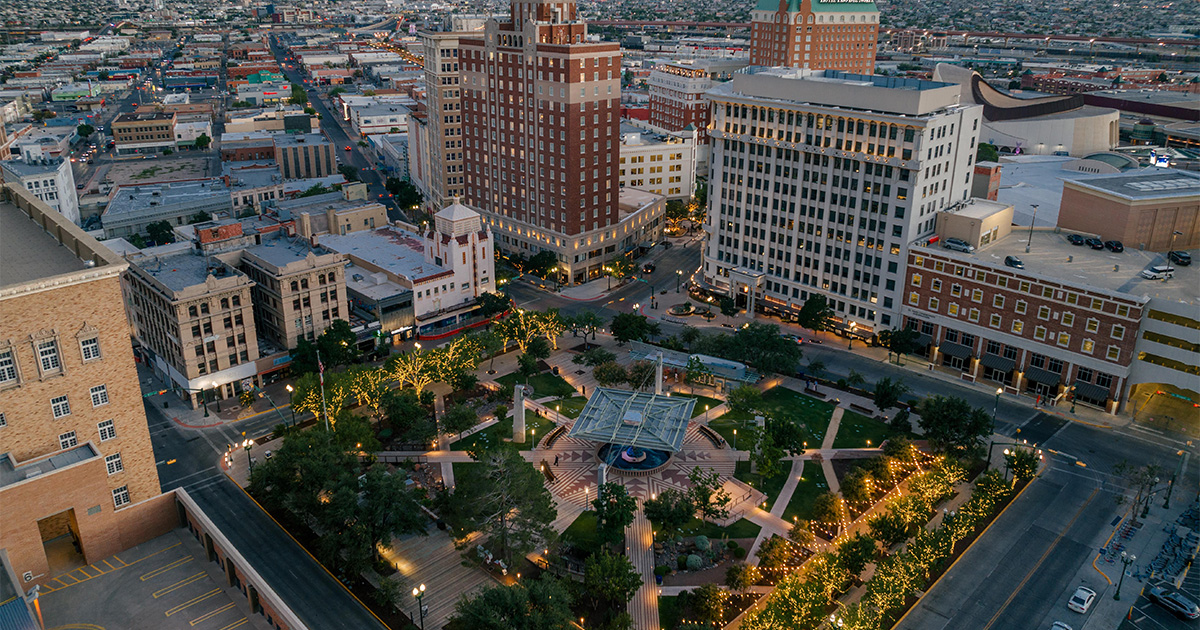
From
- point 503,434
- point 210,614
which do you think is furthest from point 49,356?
point 503,434

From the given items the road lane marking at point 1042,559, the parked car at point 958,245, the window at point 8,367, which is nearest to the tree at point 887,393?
the road lane marking at point 1042,559

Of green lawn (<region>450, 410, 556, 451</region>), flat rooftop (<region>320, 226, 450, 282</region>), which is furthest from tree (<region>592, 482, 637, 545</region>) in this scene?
flat rooftop (<region>320, 226, 450, 282</region>)

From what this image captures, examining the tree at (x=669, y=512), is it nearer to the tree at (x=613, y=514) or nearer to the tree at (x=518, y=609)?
the tree at (x=613, y=514)

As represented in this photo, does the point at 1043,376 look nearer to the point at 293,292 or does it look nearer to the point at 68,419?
the point at 293,292

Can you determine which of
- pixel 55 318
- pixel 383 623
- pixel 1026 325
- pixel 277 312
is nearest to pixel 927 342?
pixel 1026 325

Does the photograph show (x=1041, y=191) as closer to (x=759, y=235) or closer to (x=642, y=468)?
(x=759, y=235)

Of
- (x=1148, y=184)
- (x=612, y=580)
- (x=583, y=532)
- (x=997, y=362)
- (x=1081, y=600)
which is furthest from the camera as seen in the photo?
(x=1148, y=184)

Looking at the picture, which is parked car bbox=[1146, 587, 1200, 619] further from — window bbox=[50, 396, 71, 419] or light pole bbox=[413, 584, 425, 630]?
window bbox=[50, 396, 71, 419]
